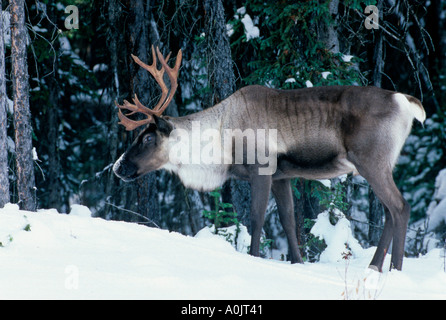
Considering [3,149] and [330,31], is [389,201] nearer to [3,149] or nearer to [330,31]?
[330,31]

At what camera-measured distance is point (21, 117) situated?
22.9ft

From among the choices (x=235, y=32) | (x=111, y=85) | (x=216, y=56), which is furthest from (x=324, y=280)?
(x=111, y=85)

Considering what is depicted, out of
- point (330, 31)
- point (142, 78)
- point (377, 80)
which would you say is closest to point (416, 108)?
point (330, 31)

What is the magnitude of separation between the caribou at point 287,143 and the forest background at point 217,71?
0.54 metres

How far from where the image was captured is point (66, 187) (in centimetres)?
1427

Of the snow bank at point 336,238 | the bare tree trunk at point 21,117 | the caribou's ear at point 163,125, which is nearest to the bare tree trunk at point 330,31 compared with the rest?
the snow bank at point 336,238

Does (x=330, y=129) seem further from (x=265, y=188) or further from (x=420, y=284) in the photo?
(x=420, y=284)

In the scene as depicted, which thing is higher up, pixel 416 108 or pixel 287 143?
pixel 416 108

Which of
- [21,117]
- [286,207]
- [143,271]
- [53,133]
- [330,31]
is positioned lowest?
[143,271]

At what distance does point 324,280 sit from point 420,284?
873mm

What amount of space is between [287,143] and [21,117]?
288cm

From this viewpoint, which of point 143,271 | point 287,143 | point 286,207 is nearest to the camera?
point 143,271
